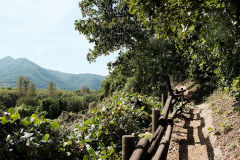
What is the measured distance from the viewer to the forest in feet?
7.85

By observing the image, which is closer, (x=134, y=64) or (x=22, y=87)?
(x=134, y=64)

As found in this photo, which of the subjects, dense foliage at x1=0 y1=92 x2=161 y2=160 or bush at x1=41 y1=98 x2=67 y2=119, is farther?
bush at x1=41 y1=98 x2=67 y2=119

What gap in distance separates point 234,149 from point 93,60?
A: 32.7ft

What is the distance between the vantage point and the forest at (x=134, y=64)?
2393 mm

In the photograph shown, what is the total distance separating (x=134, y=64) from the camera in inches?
446

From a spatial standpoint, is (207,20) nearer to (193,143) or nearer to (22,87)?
(193,143)

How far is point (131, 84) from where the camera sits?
1197 centimetres

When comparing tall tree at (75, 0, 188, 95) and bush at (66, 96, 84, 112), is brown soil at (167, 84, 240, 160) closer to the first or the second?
tall tree at (75, 0, 188, 95)

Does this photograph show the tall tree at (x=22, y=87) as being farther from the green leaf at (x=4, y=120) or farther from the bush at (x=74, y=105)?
the green leaf at (x=4, y=120)

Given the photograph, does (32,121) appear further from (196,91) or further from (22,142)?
(196,91)

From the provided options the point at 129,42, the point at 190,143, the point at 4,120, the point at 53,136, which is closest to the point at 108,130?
the point at 53,136

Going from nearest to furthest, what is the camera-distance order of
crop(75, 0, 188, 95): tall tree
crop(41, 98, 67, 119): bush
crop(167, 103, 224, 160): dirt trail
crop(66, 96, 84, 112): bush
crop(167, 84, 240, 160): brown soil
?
crop(167, 84, 240, 160): brown soil
crop(167, 103, 224, 160): dirt trail
crop(75, 0, 188, 95): tall tree
crop(41, 98, 67, 119): bush
crop(66, 96, 84, 112): bush

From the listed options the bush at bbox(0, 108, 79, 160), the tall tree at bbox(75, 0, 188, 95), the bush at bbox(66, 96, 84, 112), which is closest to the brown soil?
the bush at bbox(0, 108, 79, 160)

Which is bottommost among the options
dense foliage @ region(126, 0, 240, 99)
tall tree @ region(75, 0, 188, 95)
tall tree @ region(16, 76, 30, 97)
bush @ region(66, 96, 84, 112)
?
bush @ region(66, 96, 84, 112)
